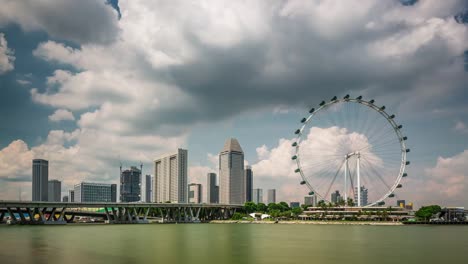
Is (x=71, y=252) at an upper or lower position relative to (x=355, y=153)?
lower

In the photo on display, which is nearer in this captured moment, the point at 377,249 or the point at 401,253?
the point at 401,253

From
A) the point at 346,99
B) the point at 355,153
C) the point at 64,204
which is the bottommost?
the point at 64,204

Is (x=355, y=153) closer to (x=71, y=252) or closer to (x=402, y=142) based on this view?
(x=402, y=142)

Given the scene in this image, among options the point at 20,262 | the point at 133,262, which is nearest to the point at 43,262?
the point at 20,262

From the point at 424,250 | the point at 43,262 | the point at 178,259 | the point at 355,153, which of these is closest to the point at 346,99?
the point at 355,153

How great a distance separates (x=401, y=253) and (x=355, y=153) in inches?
4667

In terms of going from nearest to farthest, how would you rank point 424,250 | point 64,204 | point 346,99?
point 424,250 → point 346,99 → point 64,204

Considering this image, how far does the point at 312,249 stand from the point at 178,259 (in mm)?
24591

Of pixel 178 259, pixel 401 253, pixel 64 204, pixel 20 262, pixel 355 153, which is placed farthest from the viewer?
pixel 64 204

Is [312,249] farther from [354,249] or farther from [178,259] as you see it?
[178,259]

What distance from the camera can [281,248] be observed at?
74812 millimetres

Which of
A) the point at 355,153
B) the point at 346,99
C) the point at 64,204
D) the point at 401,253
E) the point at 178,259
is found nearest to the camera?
the point at 178,259

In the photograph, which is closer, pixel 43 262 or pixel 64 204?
pixel 43 262

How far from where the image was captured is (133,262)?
182 ft
